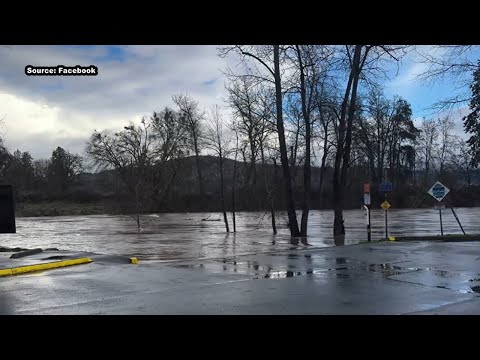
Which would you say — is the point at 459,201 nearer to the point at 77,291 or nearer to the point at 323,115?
the point at 323,115

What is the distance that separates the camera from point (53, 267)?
508 inches

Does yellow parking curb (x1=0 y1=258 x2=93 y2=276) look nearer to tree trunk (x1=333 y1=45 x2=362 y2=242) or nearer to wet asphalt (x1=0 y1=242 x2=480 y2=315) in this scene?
wet asphalt (x1=0 y1=242 x2=480 y2=315)

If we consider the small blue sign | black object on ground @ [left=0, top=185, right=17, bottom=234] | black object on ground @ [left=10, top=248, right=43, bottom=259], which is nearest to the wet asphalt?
black object on ground @ [left=10, top=248, right=43, bottom=259]

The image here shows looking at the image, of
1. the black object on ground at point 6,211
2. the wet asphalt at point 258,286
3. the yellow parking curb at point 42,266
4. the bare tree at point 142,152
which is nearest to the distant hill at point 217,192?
the bare tree at point 142,152

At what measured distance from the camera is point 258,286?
10.0 metres

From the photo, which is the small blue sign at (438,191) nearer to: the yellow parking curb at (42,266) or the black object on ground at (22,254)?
the yellow parking curb at (42,266)

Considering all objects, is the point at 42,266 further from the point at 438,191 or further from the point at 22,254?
the point at 438,191

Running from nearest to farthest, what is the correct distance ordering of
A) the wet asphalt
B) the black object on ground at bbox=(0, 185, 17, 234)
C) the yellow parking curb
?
the black object on ground at bbox=(0, 185, 17, 234) < the wet asphalt < the yellow parking curb

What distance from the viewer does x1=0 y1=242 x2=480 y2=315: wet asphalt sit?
805cm

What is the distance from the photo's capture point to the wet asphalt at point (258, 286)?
317 inches

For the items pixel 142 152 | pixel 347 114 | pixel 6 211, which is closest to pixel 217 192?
pixel 142 152
